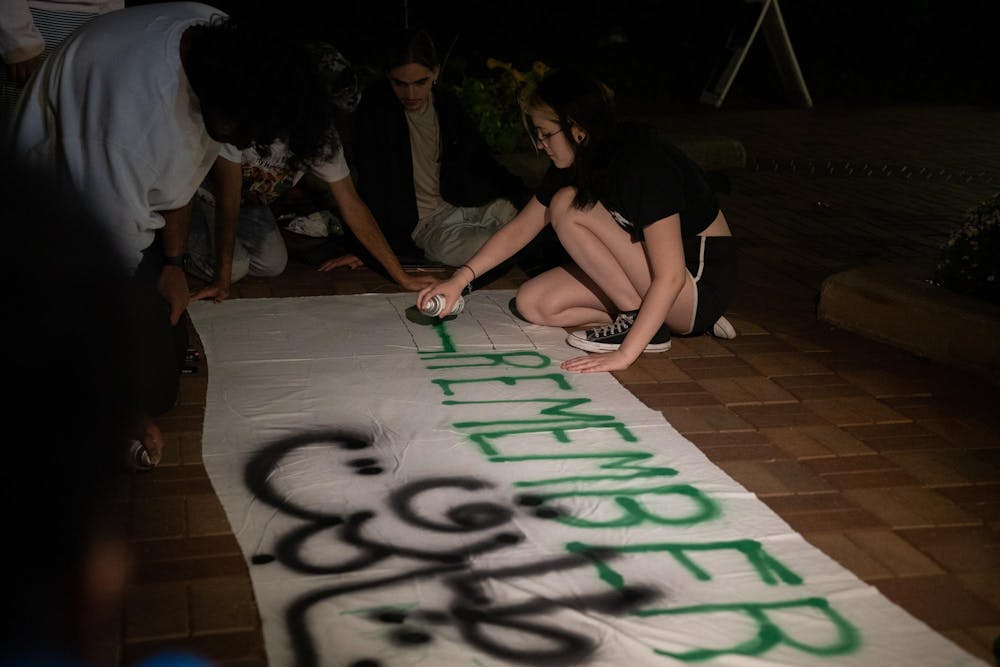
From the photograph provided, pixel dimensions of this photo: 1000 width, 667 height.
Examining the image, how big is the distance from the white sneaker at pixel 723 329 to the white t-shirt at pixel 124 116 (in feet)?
6.63

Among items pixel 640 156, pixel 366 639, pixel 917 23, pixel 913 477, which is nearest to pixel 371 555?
pixel 366 639

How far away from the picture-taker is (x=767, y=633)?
2146 millimetres

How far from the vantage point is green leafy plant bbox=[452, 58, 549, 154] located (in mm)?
6359

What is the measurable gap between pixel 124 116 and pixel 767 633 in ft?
5.76

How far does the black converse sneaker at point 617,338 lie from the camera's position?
379 cm

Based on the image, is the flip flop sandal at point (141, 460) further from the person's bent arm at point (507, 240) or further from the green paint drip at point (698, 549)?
the person's bent arm at point (507, 240)

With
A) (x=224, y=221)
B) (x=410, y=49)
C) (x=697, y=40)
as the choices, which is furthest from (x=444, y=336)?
(x=697, y=40)

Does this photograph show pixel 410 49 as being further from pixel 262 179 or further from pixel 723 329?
pixel 723 329

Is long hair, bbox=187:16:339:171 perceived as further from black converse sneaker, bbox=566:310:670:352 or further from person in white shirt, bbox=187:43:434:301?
black converse sneaker, bbox=566:310:670:352

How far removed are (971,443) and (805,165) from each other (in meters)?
4.87

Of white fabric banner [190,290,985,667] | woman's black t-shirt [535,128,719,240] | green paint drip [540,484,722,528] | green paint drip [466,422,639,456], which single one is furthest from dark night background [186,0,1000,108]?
green paint drip [540,484,722,528]

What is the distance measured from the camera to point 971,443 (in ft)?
10.3

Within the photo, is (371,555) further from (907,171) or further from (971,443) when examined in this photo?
(907,171)

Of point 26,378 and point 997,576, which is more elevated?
point 26,378
